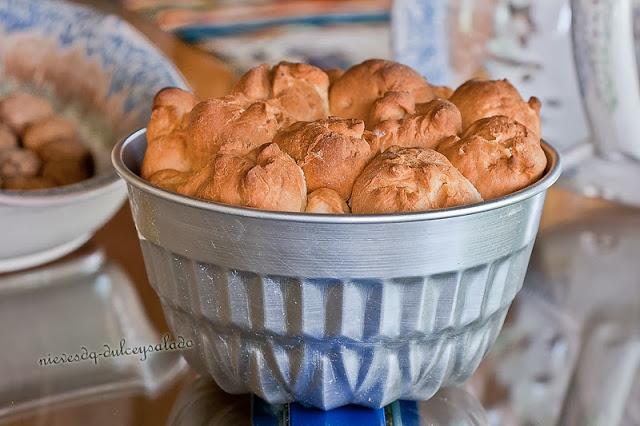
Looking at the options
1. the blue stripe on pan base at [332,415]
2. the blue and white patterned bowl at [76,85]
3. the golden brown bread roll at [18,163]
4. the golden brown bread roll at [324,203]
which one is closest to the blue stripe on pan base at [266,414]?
the blue stripe on pan base at [332,415]

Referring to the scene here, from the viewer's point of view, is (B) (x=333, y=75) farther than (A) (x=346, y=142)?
Yes

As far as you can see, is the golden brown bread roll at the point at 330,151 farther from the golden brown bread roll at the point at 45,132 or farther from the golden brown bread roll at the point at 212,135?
the golden brown bread roll at the point at 45,132

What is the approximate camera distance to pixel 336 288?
39 centimetres

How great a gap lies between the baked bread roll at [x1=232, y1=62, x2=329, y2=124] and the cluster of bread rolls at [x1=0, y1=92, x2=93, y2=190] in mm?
289

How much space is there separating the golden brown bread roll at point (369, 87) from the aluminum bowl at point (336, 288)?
0.32 feet

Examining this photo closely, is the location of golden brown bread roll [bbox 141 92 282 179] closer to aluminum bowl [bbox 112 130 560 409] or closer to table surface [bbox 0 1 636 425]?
aluminum bowl [bbox 112 130 560 409]

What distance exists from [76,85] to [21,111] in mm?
104

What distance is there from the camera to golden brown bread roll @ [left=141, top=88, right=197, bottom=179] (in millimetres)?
455

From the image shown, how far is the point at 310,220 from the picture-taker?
0.37m

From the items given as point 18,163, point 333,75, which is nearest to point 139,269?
point 18,163

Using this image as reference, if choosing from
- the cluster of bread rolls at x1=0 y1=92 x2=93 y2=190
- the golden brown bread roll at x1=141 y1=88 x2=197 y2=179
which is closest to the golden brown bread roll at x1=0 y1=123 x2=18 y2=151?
Result: the cluster of bread rolls at x1=0 y1=92 x2=93 y2=190

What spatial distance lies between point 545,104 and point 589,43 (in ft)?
0.52

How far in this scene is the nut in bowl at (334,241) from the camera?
15.2 inches

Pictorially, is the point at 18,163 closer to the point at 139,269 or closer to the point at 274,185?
the point at 139,269
